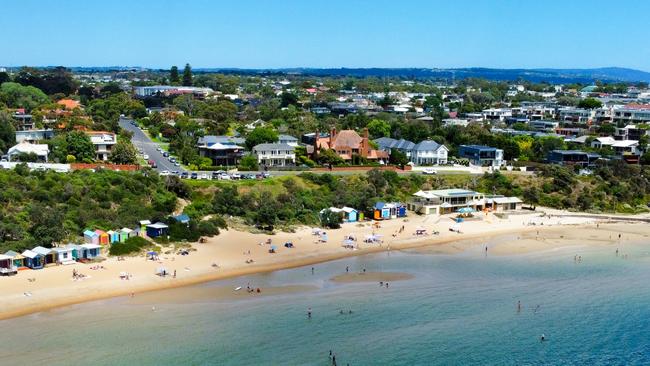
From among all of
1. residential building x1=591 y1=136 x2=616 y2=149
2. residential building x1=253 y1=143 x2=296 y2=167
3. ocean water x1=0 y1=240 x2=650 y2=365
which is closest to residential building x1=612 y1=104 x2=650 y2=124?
residential building x1=591 y1=136 x2=616 y2=149

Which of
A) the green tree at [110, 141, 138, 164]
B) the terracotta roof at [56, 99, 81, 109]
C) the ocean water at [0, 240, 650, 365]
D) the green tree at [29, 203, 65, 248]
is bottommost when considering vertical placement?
the ocean water at [0, 240, 650, 365]

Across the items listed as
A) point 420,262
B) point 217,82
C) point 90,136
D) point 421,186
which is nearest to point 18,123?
point 90,136

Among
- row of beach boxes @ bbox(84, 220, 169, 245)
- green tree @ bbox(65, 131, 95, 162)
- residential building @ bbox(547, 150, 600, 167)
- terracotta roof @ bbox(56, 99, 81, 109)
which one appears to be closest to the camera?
row of beach boxes @ bbox(84, 220, 169, 245)

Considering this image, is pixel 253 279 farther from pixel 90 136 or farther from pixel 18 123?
pixel 18 123

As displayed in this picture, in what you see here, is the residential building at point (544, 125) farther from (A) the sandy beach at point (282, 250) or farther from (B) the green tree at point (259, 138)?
(B) the green tree at point (259, 138)

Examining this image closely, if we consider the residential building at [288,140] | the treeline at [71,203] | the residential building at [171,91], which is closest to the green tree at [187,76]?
the residential building at [171,91]

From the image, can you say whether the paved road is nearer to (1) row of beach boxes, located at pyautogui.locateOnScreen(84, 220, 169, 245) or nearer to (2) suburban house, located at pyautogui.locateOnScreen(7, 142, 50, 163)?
(2) suburban house, located at pyautogui.locateOnScreen(7, 142, 50, 163)

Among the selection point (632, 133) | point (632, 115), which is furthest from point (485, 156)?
point (632, 115)
